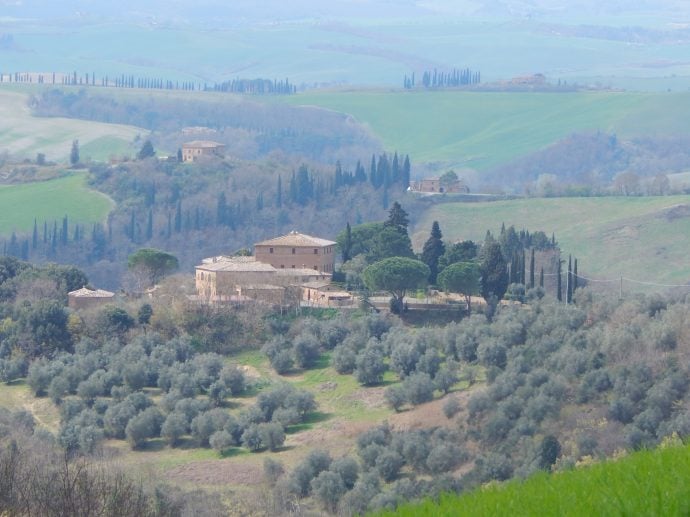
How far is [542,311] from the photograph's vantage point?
50406 millimetres

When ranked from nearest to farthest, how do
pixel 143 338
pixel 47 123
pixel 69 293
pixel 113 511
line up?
1. pixel 113 511
2. pixel 143 338
3. pixel 69 293
4. pixel 47 123

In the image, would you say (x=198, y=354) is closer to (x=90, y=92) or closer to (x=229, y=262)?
(x=229, y=262)

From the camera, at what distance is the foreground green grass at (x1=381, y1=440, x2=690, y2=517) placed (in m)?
14.2

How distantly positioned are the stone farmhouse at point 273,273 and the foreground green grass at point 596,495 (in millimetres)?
39732

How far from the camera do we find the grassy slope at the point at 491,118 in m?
159

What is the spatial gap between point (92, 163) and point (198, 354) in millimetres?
62788

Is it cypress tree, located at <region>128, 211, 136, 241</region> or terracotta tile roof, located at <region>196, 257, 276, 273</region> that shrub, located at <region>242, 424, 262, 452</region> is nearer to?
terracotta tile roof, located at <region>196, 257, 276, 273</region>

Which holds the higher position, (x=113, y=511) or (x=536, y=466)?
(x=113, y=511)

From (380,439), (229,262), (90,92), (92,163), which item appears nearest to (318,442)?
(380,439)

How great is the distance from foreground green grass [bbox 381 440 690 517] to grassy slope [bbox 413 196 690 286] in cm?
6351

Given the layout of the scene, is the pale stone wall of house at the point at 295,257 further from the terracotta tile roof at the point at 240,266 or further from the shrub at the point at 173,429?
the shrub at the point at 173,429

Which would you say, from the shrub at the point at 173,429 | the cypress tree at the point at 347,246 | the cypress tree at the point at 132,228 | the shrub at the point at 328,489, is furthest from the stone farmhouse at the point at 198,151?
the shrub at the point at 328,489

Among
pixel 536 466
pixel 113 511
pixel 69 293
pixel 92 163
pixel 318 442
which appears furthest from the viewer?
pixel 92 163

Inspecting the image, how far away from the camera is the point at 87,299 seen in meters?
57.8
